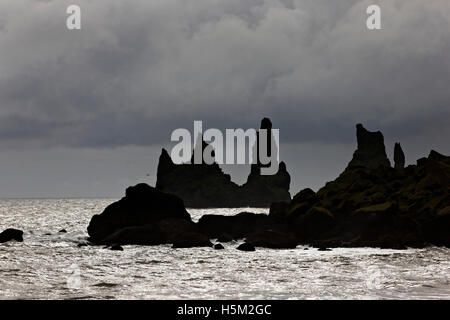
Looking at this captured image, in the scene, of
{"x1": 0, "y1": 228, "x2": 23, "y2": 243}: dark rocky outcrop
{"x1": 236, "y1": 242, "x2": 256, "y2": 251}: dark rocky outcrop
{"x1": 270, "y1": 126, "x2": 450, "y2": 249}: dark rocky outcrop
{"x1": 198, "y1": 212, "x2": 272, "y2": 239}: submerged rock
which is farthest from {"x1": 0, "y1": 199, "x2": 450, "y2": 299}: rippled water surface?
{"x1": 198, "y1": 212, "x2": 272, "y2": 239}: submerged rock

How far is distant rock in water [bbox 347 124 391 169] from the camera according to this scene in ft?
372

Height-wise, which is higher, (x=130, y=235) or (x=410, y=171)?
(x=410, y=171)

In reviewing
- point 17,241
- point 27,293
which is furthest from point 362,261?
point 17,241

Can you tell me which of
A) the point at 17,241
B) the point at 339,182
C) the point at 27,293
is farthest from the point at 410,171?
the point at 27,293

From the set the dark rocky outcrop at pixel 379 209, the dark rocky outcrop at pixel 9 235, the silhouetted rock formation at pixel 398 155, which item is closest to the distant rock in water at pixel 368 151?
the silhouetted rock formation at pixel 398 155

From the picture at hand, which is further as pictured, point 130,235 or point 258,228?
point 258,228

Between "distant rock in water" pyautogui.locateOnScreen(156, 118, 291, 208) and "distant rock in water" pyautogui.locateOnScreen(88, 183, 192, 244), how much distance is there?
431ft

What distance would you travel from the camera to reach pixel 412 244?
4072 cm

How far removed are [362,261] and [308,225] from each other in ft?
47.9

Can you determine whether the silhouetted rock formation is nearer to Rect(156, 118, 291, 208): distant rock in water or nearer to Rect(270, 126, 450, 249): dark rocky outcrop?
Rect(156, 118, 291, 208): distant rock in water

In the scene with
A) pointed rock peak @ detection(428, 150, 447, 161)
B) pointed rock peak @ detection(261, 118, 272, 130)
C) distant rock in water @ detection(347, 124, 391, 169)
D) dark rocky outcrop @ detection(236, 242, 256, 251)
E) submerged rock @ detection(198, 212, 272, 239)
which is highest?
pointed rock peak @ detection(261, 118, 272, 130)
